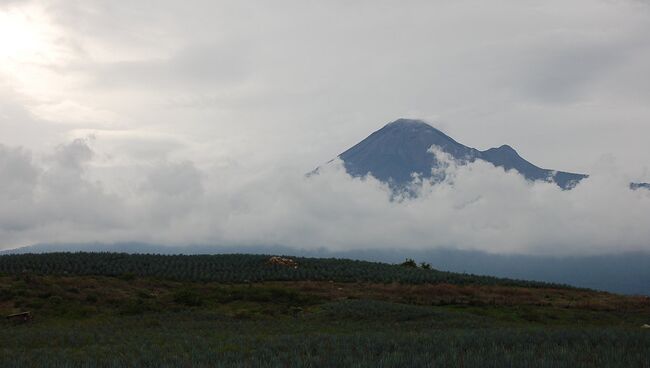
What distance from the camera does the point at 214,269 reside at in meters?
60.0

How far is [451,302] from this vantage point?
43125 mm

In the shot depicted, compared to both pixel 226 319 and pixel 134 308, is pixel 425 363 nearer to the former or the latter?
pixel 226 319

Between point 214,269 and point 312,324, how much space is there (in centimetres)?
3188

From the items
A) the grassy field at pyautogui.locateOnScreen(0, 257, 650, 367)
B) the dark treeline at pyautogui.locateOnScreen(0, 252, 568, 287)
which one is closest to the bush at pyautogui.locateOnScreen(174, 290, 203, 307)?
the grassy field at pyautogui.locateOnScreen(0, 257, 650, 367)

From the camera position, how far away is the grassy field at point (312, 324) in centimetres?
1473

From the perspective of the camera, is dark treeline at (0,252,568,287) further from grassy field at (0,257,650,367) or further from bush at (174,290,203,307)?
bush at (174,290,203,307)

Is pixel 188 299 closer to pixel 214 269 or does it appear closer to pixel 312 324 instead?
pixel 312 324

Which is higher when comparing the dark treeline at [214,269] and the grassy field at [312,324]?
the dark treeline at [214,269]

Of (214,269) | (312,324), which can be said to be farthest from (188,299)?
(214,269)

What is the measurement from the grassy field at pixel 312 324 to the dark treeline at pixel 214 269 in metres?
1.04

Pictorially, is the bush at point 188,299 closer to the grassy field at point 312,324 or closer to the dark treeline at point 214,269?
the grassy field at point 312,324

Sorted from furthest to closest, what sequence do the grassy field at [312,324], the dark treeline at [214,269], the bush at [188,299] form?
the dark treeline at [214,269], the bush at [188,299], the grassy field at [312,324]

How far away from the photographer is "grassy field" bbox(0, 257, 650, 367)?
14.7m

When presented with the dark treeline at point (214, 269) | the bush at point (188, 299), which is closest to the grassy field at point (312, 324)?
the bush at point (188, 299)
